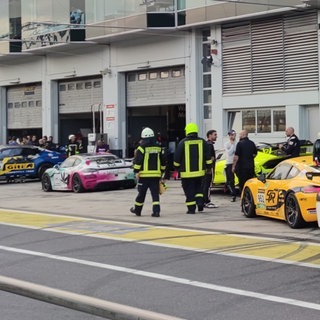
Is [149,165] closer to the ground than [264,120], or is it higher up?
closer to the ground

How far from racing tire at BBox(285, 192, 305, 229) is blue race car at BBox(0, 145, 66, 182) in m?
16.6

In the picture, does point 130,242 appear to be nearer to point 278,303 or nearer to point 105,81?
point 278,303

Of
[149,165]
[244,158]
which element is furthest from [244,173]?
[149,165]

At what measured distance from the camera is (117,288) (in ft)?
23.7

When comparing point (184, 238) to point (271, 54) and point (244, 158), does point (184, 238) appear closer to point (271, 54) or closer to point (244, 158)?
point (244, 158)

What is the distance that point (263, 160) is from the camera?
1734 centimetres

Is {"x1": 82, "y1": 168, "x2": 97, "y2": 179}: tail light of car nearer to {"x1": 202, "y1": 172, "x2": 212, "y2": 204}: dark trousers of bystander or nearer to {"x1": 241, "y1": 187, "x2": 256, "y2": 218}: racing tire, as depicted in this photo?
{"x1": 202, "y1": 172, "x2": 212, "y2": 204}: dark trousers of bystander

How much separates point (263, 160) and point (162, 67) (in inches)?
461

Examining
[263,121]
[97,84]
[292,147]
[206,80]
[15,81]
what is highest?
[15,81]

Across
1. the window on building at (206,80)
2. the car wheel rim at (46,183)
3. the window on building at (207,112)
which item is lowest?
the car wheel rim at (46,183)

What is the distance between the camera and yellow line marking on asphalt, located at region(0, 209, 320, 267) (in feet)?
30.0

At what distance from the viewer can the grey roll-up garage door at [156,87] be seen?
2744 centimetres

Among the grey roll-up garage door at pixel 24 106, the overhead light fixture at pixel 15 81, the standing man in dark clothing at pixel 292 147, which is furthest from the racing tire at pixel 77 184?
the overhead light fixture at pixel 15 81

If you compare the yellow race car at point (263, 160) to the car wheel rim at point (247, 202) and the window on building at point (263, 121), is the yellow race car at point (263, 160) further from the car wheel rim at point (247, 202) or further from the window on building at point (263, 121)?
the window on building at point (263, 121)
